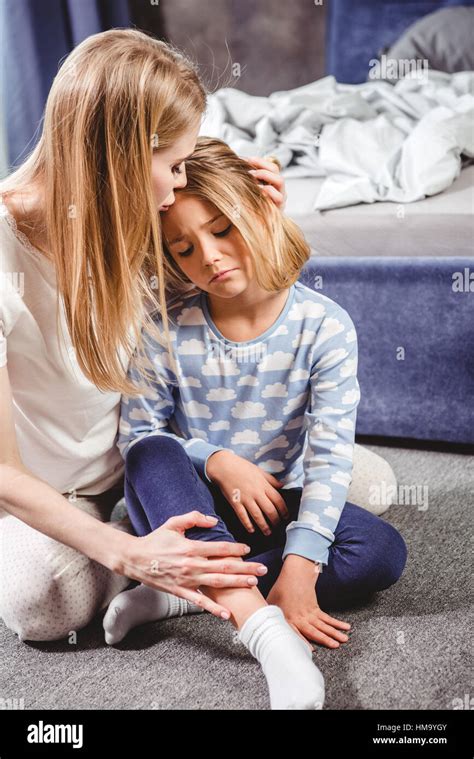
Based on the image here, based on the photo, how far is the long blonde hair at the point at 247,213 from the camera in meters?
0.94

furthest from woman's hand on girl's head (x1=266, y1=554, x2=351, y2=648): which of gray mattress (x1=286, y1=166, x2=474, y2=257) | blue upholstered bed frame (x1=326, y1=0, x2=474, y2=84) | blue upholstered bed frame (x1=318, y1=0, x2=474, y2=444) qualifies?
blue upholstered bed frame (x1=326, y1=0, x2=474, y2=84)

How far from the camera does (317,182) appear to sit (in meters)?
1.63

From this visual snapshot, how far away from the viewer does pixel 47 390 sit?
3.20 feet

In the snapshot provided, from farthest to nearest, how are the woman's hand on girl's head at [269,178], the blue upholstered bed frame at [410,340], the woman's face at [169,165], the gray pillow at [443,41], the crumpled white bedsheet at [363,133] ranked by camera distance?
the gray pillow at [443,41] < the crumpled white bedsheet at [363,133] < the blue upholstered bed frame at [410,340] < the woman's hand on girl's head at [269,178] < the woman's face at [169,165]

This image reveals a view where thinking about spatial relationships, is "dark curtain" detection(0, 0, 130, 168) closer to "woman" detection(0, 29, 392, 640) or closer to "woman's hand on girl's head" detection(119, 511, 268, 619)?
"woman" detection(0, 29, 392, 640)

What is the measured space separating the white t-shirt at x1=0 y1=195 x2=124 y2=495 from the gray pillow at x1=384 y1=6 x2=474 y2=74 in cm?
180

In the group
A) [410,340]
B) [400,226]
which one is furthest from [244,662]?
[400,226]

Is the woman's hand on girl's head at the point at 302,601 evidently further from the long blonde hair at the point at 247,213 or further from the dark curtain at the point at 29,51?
the dark curtain at the point at 29,51

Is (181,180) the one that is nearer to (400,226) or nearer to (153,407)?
(153,407)

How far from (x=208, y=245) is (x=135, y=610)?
0.46 m

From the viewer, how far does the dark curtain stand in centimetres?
213

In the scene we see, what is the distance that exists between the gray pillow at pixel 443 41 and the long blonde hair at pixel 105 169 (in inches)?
65.2

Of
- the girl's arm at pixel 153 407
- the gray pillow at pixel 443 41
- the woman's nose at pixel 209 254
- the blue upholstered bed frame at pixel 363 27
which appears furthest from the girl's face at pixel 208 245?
the blue upholstered bed frame at pixel 363 27

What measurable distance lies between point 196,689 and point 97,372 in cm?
39
